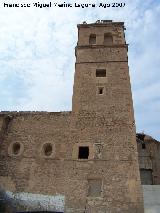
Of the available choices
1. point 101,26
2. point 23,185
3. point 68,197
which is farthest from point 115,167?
point 101,26

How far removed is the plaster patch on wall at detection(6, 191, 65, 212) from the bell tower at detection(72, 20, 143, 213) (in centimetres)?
162

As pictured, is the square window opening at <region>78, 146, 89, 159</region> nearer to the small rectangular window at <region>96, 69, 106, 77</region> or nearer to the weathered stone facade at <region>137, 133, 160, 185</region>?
the small rectangular window at <region>96, 69, 106, 77</region>

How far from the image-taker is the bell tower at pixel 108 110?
55.4ft

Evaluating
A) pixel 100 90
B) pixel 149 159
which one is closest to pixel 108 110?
pixel 100 90

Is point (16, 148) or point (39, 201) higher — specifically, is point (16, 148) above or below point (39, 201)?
above

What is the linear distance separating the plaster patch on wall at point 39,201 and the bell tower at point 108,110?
1618 mm

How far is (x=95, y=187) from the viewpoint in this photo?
17188 millimetres

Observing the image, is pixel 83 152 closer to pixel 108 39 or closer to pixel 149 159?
pixel 108 39

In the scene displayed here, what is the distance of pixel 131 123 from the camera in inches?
755

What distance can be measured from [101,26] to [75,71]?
5620 millimetres

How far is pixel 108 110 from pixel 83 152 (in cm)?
322

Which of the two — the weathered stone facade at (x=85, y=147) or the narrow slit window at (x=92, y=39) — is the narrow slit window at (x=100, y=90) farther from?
Answer: the narrow slit window at (x=92, y=39)

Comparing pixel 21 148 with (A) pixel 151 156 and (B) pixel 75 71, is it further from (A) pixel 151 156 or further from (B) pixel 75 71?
(A) pixel 151 156

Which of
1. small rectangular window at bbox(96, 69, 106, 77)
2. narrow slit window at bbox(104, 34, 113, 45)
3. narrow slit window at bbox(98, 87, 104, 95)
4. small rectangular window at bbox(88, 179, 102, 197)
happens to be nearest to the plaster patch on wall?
small rectangular window at bbox(88, 179, 102, 197)
